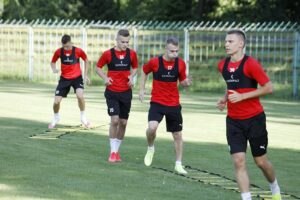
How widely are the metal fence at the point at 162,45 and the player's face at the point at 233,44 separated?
69.5 ft

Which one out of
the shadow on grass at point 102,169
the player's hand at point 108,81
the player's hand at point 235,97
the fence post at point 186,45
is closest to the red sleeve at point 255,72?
the player's hand at point 235,97

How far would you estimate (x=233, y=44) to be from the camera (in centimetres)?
944

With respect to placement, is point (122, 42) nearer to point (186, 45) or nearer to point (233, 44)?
point (233, 44)

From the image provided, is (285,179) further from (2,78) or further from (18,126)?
(2,78)

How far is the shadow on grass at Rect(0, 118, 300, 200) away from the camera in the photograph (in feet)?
34.2

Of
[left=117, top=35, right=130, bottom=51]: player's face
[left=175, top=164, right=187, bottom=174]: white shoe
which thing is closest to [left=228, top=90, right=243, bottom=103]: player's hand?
[left=175, top=164, right=187, bottom=174]: white shoe

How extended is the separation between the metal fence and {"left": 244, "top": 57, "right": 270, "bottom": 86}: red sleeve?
Result: 21149 millimetres

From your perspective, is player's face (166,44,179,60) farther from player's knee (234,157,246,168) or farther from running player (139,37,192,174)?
player's knee (234,157,246,168)

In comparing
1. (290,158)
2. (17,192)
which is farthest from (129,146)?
(17,192)

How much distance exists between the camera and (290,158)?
1430 cm

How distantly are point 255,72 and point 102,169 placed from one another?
3670mm

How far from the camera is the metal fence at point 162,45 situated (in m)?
31.1

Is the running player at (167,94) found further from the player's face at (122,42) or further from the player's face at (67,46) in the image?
the player's face at (67,46)

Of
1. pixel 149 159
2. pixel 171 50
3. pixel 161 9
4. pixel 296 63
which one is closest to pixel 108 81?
pixel 149 159
